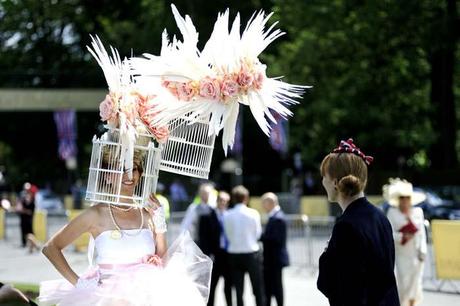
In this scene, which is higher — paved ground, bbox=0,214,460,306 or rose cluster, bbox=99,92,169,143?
rose cluster, bbox=99,92,169,143

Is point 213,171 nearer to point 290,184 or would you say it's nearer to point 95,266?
point 290,184

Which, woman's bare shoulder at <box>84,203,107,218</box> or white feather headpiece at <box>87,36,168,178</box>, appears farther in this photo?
woman's bare shoulder at <box>84,203,107,218</box>

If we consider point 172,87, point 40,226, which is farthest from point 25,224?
point 172,87

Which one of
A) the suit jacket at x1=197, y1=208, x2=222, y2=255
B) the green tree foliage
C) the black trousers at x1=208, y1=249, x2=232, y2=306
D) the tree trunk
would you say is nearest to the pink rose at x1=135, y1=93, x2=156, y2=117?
the suit jacket at x1=197, y1=208, x2=222, y2=255

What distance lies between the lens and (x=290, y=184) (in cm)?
4769

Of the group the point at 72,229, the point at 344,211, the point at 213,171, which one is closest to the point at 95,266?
the point at 72,229

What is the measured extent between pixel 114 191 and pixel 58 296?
0.75m

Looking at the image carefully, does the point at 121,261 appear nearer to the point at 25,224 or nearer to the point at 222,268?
the point at 222,268

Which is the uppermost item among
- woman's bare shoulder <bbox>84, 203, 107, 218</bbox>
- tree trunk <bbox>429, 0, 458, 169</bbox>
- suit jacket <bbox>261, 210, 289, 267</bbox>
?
tree trunk <bbox>429, 0, 458, 169</bbox>

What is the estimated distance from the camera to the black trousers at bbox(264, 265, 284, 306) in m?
11.5

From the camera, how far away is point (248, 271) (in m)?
11.5

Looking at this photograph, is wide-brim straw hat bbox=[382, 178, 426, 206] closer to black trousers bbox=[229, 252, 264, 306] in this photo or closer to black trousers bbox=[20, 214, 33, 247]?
black trousers bbox=[229, 252, 264, 306]

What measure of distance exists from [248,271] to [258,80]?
655 cm

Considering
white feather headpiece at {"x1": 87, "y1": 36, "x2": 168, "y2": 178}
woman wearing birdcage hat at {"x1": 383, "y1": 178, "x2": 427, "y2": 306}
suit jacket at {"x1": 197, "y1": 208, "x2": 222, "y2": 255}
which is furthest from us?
suit jacket at {"x1": 197, "y1": 208, "x2": 222, "y2": 255}
